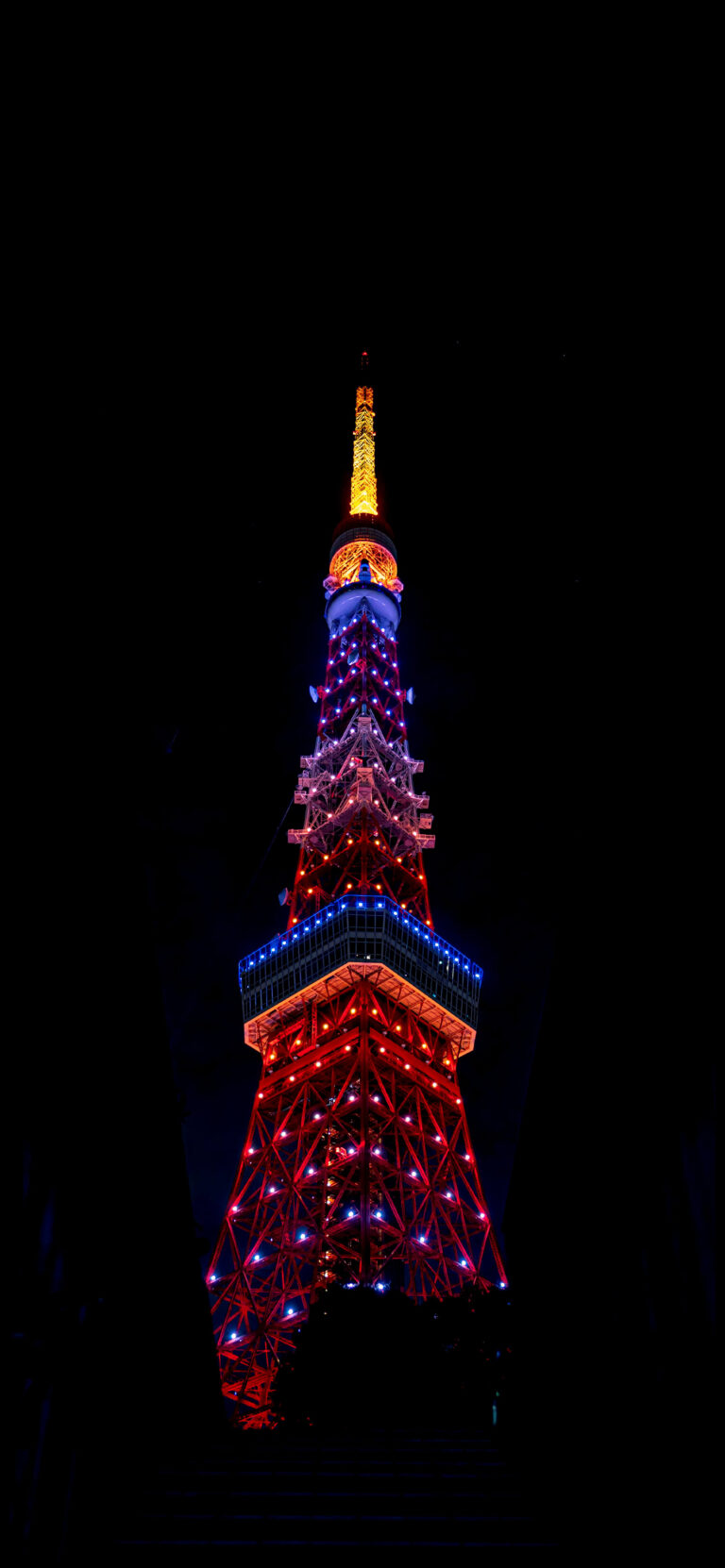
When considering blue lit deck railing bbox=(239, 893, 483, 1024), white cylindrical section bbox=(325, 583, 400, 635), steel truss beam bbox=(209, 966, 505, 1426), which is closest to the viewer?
steel truss beam bbox=(209, 966, 505, 1426)

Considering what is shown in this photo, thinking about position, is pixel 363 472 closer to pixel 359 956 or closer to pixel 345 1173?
pixel 359 956

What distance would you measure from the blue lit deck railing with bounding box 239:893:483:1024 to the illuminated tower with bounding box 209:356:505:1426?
0.24 feet

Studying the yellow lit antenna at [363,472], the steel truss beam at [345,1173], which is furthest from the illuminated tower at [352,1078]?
the yellow lit antenna at [363,472]

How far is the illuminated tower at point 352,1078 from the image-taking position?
27438mm

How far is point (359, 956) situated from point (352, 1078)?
4247mm

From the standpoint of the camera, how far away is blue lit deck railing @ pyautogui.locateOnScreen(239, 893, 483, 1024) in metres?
34.2

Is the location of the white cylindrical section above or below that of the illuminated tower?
above

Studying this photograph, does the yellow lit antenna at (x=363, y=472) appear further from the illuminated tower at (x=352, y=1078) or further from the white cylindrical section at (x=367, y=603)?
the illuminated tower at (x=352, y=1078)

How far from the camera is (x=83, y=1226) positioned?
702cm

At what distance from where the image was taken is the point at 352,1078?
3244cm

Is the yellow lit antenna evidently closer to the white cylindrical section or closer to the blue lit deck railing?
the white cylindrical section

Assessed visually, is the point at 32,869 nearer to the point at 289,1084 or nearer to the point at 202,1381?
the point at 202,1381

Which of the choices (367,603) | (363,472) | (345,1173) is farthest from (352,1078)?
(363,472)

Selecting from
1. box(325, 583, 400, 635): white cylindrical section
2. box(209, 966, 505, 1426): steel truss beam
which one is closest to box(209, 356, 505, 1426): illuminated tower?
box(209, 966, 505, 1426): steel truss beam
